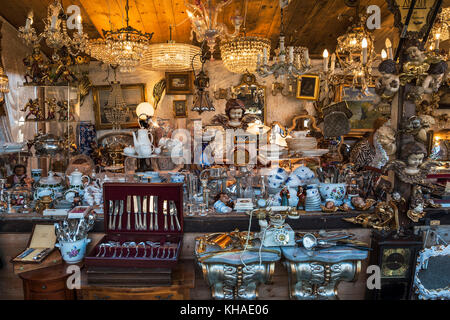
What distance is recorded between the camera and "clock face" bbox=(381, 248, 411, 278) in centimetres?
227

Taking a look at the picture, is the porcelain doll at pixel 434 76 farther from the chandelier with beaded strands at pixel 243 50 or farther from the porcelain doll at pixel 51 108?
the porcelain doll at pixel 51 108

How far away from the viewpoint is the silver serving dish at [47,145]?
11.0ft

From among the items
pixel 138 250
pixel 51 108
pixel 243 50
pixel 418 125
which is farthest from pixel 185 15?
pixel 138 250

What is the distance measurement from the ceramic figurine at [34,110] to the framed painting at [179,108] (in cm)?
229

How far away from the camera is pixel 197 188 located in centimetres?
278

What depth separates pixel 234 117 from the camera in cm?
282

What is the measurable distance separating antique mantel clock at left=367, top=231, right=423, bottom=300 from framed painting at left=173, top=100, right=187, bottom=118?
14.5ft

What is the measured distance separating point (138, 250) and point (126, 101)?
4.37 m

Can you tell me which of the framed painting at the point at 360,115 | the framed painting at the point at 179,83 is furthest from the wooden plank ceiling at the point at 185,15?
the framed painting at the point at 360,115

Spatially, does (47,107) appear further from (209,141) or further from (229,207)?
(229,207)

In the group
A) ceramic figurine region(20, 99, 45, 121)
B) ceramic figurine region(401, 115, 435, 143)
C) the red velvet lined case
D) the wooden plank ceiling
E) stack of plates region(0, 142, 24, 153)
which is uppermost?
the wooden plank ceiling

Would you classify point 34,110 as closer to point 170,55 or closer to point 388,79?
point 170,55

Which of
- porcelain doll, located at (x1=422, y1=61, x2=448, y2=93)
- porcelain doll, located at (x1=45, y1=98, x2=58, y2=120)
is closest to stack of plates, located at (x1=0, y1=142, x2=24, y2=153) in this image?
porcelain doll, located at (x1=45, y1=98, x2=58, y2=120)

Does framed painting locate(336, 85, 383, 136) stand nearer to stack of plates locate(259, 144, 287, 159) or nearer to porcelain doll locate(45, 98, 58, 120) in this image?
stack of plates locate(259, 144, 287, 159)
